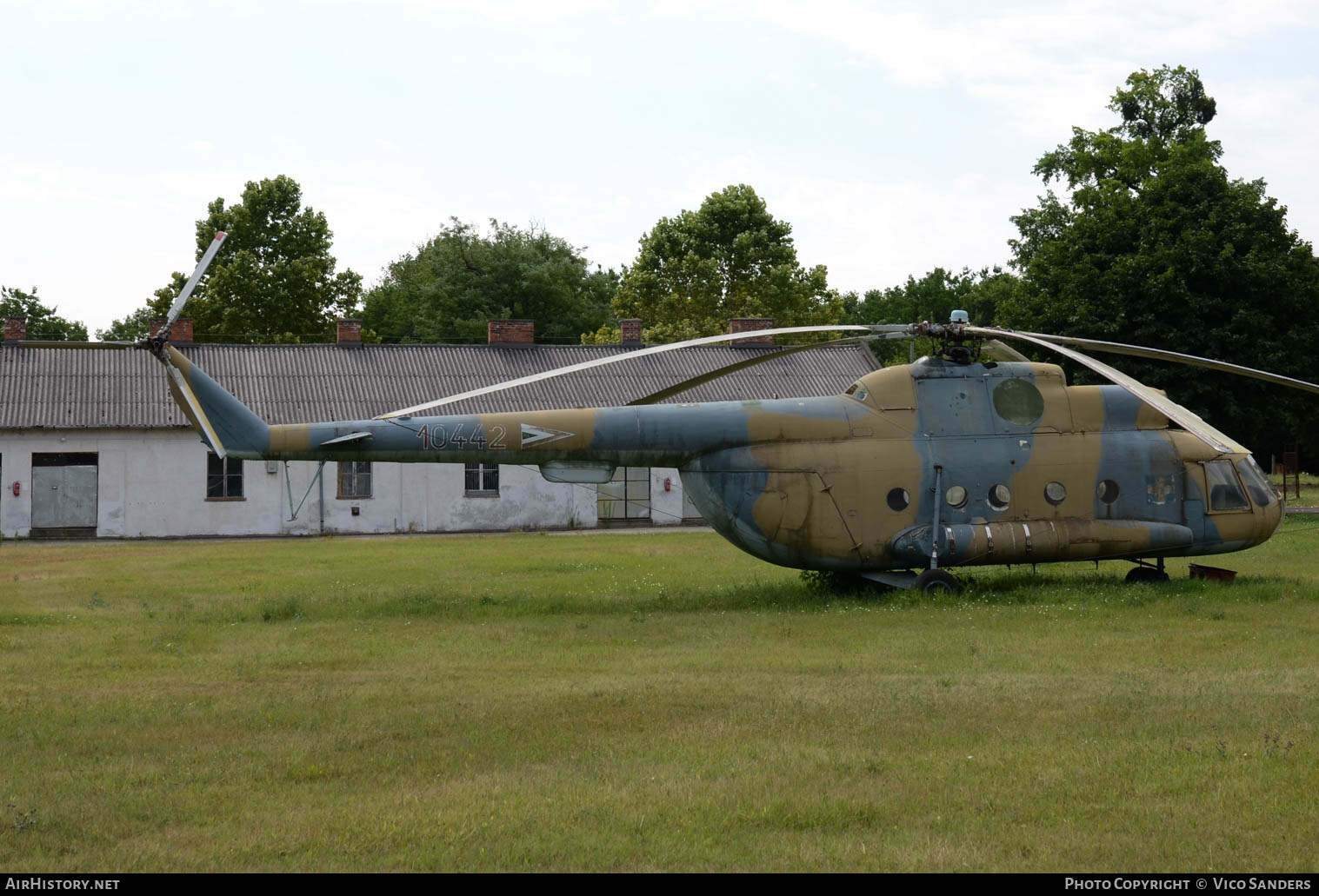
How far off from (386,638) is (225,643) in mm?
1843

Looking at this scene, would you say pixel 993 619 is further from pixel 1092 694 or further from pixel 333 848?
pixel 333 848

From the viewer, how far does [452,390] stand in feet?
135

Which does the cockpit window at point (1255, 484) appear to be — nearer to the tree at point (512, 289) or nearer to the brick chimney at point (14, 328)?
the brick chimney at point (14, 328)

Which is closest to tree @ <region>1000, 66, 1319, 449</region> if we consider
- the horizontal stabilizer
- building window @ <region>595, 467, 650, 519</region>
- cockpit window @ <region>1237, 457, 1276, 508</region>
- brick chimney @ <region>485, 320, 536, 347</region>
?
building window @ <region>595, 467, 650, 519</region>

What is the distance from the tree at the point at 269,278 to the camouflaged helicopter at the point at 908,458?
49.9m

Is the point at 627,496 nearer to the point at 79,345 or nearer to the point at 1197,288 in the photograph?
the point at 1197,288

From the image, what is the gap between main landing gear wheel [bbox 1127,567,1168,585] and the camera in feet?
64.7

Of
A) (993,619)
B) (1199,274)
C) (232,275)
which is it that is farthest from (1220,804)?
(232,275)

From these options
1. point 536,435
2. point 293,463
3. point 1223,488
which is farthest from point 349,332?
point 1223,488

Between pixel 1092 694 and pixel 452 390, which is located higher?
pixel 452 390

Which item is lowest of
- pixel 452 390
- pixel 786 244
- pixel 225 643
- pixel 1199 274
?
pixel 225 643

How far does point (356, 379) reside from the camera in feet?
137

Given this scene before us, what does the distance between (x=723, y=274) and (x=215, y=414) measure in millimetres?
57195

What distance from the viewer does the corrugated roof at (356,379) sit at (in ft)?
127
